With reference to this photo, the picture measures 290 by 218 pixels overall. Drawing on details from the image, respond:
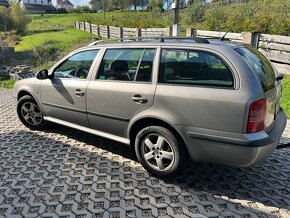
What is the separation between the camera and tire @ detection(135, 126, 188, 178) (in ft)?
10.7

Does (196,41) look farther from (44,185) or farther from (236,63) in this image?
(44,185)

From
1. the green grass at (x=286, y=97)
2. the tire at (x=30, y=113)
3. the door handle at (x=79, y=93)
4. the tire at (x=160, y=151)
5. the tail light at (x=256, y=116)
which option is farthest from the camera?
the green grass at (x=286, y=97)

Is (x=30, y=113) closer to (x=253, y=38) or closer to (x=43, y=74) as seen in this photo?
(x=43, y=74)

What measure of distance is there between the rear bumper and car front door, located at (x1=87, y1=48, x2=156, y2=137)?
0.70m

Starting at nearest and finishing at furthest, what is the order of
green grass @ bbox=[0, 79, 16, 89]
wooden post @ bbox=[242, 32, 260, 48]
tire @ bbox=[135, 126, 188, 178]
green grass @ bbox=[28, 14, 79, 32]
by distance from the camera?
tire @ bbox=[135, 126, 188, 178]
wooden post @ bbox=[242, 32, 260, 48]
green grass @ bbox=[0, 79, 16, 89]
green grass @ bbox=[28, 14, 79, 32]

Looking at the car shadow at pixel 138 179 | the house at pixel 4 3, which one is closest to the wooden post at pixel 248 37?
the car shadow at pixel 138 179

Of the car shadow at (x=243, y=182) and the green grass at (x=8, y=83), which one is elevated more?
the car shadow at (x=243, y=182)

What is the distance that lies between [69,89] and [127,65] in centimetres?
111

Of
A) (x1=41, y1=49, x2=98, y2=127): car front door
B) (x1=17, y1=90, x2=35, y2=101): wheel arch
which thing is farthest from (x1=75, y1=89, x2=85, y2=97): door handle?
(x1=17, y1=90, x2=35, y2=101): wheel arch

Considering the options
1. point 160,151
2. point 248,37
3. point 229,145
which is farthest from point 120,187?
point 248,37

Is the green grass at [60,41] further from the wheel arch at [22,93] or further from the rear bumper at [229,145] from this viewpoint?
the rear bumper at [229,145]

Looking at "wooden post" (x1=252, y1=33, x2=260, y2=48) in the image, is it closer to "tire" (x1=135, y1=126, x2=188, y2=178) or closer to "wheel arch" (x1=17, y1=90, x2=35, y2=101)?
"tire" (x1=135, y1=126, x2=188, y2=178)

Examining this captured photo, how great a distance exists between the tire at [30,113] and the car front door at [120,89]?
5.06 ft

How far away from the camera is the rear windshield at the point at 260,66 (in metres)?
2.99
